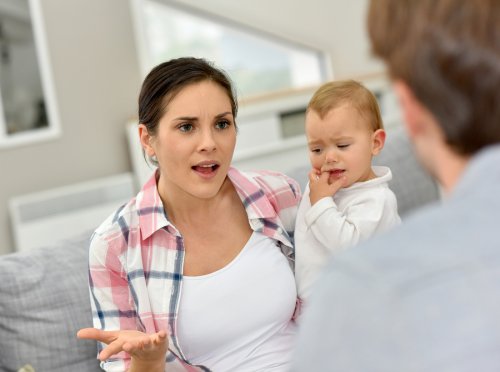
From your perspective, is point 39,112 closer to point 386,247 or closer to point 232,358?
point 232,358

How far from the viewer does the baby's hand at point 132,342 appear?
4.92ft

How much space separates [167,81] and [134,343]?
22.9 inches

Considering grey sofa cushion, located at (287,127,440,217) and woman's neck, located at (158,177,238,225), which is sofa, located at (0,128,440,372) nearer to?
woman's neck, located at (158,177,238,225)

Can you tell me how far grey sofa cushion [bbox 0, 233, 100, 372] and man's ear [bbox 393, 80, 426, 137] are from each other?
1.18 m

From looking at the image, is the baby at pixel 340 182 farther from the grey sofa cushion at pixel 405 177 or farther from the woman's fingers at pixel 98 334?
the grey sofa cushion at pixel 405 177

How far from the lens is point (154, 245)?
174 cm

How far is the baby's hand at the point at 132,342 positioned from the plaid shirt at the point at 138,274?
120 millimetres

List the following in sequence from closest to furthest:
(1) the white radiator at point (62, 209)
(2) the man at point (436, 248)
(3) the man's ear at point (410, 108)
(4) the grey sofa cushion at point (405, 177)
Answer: (2) the man at point (436, 248) → (3) the man's ear at point (410, 108) → (4) the grey sofa cushion at point (405, 177) → (1) the white radiator at point (62, 209)

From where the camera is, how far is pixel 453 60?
0.75m

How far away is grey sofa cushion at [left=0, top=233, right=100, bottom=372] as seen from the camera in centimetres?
175

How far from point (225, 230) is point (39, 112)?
269 centimetres

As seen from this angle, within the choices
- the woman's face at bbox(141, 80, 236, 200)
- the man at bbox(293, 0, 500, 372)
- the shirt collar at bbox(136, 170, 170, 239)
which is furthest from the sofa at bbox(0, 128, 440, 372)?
the man at bbox(293, 0, 500, 372)

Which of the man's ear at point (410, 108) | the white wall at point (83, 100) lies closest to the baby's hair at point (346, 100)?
the man's ear at point (410, 108)

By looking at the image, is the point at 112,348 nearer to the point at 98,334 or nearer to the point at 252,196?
the point at 98,334
